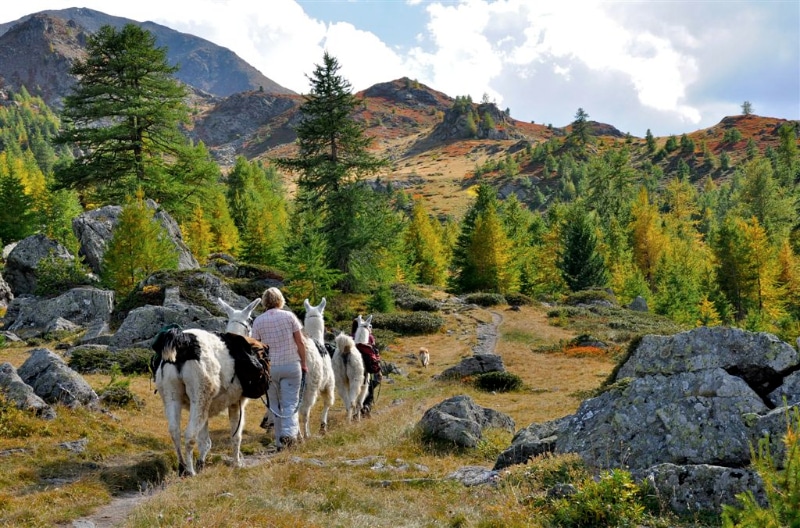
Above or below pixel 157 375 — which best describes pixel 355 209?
above

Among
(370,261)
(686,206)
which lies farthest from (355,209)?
(686,206)

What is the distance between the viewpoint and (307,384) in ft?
35.2

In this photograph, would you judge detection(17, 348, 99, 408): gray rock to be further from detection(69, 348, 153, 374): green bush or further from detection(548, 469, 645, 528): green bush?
detection(548, 469, 645, 528): green bush

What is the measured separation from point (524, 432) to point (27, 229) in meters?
60.8

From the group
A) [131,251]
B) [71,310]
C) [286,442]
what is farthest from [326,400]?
[131,251]

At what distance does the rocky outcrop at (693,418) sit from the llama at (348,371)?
229 inches

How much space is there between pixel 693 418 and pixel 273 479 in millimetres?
5486

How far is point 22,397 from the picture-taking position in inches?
371

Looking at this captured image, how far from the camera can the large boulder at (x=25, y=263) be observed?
34.3m

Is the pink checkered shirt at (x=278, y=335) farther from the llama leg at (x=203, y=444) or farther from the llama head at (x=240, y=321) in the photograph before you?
the llama leg at (x=203, y=444)

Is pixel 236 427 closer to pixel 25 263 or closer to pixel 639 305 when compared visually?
pixel 25 263

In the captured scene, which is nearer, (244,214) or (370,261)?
(370,261)

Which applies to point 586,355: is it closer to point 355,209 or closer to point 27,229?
point 355,209

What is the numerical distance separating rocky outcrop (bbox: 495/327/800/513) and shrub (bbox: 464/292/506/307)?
115ft
